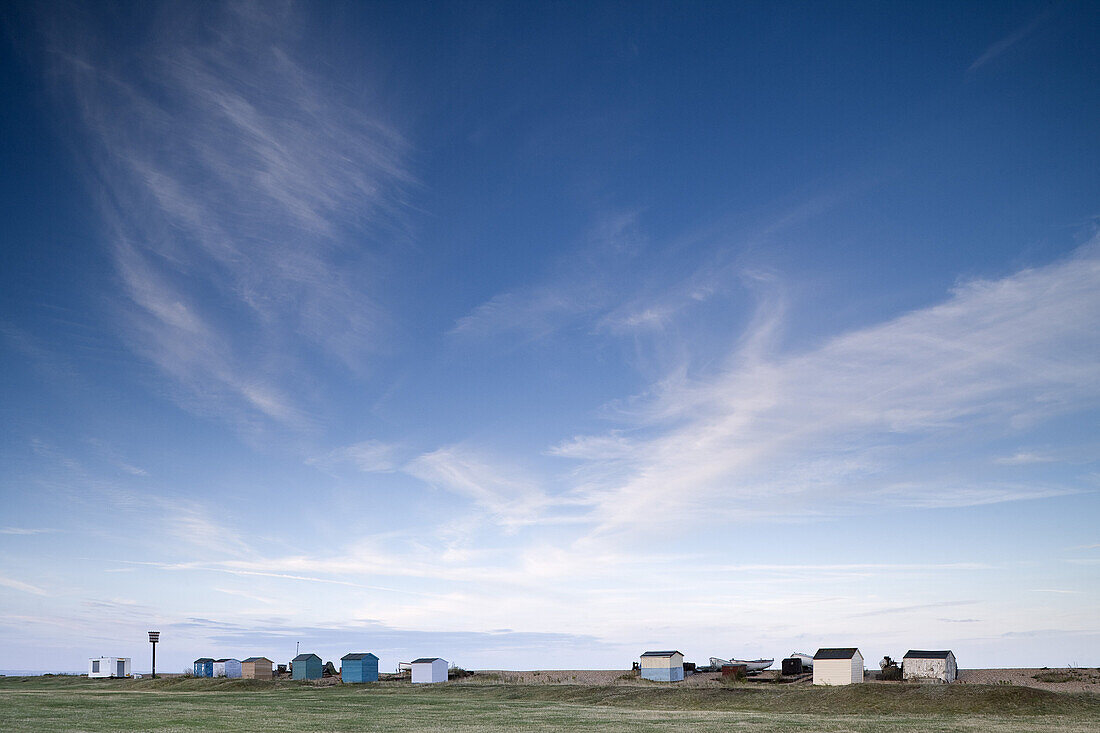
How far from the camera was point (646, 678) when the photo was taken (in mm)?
97562

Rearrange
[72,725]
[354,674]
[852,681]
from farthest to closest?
[354,674]
[852,681]
[72,725]

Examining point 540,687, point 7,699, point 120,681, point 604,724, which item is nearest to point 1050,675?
point 540,687

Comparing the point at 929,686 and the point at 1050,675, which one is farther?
the point at 1050,675

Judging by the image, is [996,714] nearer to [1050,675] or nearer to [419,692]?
[1050,675]

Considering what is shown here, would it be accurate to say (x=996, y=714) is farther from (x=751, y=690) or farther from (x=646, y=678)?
(x=646, y=678)

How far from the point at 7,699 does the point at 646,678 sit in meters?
66.2

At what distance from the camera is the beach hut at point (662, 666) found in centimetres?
9625

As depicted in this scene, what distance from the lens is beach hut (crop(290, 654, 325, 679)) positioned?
115562mm

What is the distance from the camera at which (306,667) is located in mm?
115625

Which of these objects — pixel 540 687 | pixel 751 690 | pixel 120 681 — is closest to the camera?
pixel 751 690

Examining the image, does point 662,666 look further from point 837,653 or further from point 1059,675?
point 1059,675

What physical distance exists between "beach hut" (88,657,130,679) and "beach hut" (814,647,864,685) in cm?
10992

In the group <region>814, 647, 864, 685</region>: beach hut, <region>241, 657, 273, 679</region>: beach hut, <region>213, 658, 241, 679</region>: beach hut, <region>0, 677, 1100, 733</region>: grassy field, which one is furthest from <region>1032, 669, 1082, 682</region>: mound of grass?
<region>213, 658, 241, 679</region>: beach hut

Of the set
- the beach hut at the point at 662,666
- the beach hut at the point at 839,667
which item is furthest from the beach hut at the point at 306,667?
the beach hut at the point at 839,667
